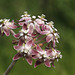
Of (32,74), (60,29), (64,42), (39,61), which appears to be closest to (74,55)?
(64,42)

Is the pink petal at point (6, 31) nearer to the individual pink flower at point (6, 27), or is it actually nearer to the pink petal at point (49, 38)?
the individual pink flower at point (6, 27)

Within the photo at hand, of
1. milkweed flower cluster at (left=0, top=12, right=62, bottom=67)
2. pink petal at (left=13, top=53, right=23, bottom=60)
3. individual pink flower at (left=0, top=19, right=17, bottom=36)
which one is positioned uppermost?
individual pink flower at (left=0, top=19, right=17, bottom=36)

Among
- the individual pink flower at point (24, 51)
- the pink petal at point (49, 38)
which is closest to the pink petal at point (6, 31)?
the individual pink flower at point (24, 51)

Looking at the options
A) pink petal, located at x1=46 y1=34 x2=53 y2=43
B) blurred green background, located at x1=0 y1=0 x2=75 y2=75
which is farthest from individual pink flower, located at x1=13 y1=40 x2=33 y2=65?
blurred green background, located at x1=0 y1=0 x2=75 y2=75

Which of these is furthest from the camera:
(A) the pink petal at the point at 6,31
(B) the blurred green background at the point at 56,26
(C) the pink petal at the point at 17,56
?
(B) the blurred green background at the point at 56,26

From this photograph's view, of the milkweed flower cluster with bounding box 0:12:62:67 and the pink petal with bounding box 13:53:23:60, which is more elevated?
the milkweed flower cluster with bounding box 0:12:62:67

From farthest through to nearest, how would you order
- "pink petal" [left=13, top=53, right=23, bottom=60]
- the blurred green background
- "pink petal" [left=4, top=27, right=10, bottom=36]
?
the blurred green background → "pink petal" [left=4, top=27, right=10, bottom=36] → "pink petal" [left=13, top=53, right=23, bottom=60]

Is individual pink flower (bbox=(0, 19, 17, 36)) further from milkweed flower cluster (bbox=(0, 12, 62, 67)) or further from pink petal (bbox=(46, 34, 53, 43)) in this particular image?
pink petal (bbox=(46, 34, 53, 43))

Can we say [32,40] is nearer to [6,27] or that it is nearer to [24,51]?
[24,51]
